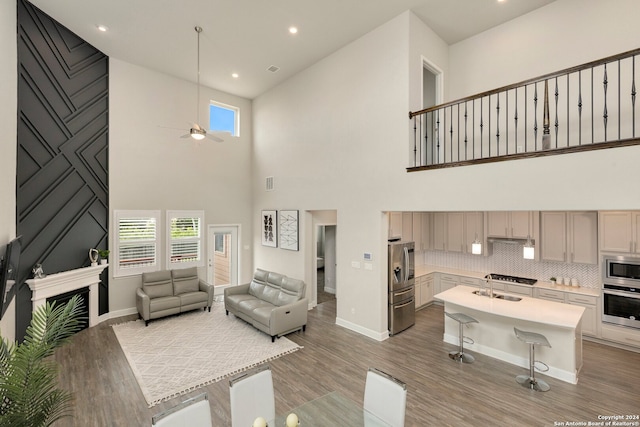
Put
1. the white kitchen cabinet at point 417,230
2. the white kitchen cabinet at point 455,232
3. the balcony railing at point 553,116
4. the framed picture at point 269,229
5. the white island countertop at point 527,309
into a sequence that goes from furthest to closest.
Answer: the framed picture at point 269,229, the white kitchen cabinet at point 417,230, the white kitchen cabinet at point 455,232, the white island countertop at point 527,309, the balcony railing at point 553,116

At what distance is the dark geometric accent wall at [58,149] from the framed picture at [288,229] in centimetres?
394

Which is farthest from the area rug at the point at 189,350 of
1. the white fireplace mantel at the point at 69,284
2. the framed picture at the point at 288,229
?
the framed picture at the point at 288,229

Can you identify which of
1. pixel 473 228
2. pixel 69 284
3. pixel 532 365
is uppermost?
pixel 473 228

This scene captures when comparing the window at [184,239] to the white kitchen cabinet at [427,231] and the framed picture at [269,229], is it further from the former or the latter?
the white kitchen cabinet at [427,231]

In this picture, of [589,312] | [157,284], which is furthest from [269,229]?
[589,312]

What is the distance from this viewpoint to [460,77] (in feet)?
19.7

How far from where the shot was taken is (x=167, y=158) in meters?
7.33

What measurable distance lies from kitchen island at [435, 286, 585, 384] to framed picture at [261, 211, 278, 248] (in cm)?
444

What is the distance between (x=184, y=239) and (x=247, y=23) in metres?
5.26

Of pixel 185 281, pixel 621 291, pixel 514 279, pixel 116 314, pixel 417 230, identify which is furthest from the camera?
pixel 417 230

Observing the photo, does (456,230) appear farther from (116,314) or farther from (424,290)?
(116,314)

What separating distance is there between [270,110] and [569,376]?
323 inches

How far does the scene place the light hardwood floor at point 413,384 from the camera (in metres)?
3.35

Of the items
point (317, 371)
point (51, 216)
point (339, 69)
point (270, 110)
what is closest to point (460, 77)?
point (339, 69)
